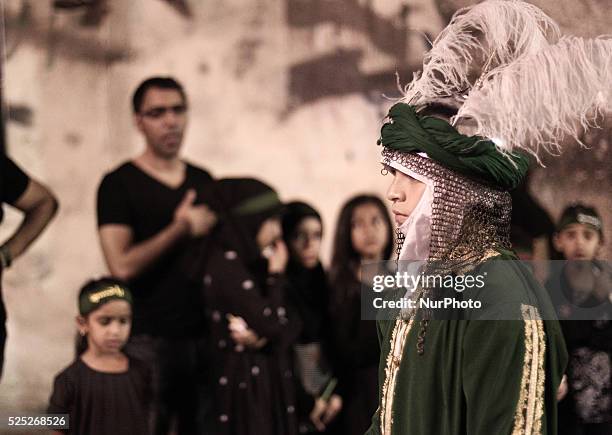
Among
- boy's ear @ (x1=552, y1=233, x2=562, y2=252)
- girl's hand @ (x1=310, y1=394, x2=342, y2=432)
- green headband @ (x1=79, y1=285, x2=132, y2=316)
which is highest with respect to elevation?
boy's ear @ (x1=552, y1=233, x2=562, y2=252)

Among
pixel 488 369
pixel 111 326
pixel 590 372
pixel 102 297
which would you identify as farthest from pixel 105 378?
pixel 488 369

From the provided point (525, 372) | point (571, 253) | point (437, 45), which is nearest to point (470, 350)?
point (525, 372)

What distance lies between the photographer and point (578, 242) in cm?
395

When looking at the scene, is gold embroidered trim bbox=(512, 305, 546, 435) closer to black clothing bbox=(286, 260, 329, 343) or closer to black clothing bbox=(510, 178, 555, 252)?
black clothing bbox=(510, 178, 555, 252)

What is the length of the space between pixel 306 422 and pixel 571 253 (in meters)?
1.22

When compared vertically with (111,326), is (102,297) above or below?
above

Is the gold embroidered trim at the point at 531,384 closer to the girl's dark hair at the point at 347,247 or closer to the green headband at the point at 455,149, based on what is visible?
the green headband at the point at 455,149

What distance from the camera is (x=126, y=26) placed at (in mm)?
4207

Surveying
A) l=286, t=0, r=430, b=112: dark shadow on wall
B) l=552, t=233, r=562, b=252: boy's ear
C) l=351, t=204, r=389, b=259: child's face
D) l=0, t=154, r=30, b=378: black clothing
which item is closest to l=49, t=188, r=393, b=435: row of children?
l=351, t=204, r=389, b=259: child's face

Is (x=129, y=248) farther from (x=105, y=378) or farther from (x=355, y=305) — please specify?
(x=355, y=305)

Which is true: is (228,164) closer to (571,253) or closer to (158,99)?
(158,99)

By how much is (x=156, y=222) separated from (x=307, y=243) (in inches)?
24.1

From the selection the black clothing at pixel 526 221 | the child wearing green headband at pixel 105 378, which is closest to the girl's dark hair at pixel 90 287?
the child wearing green headband at pixel 105 378

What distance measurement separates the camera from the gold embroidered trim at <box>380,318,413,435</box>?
2557 mm
